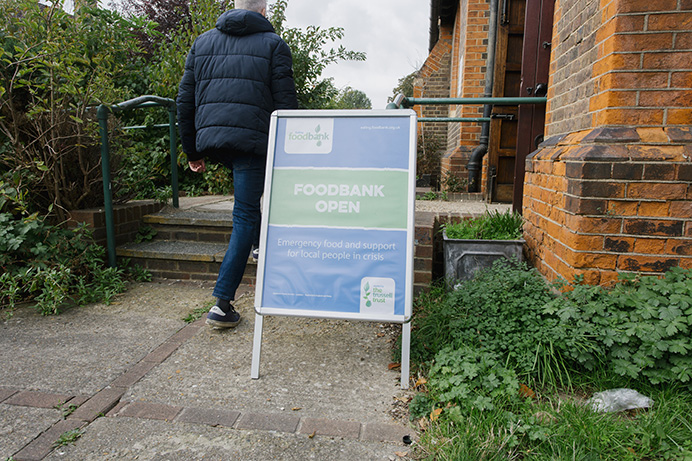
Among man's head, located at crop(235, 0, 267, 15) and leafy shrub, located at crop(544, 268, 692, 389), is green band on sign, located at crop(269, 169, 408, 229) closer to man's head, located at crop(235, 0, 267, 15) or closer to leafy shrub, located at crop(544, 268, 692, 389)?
leafy shrub, located at crop(544, 268, 692, 389)

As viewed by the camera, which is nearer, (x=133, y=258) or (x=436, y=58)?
(x=133, y=258)

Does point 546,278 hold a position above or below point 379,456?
above

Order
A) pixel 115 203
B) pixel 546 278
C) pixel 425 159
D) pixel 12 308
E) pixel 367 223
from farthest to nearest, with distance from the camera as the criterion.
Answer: pixel 425 159, pixel 115 203, pixel 12 308, pixel 546 278, pixel 367 223

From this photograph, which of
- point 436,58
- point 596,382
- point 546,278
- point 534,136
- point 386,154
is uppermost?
point 436,58

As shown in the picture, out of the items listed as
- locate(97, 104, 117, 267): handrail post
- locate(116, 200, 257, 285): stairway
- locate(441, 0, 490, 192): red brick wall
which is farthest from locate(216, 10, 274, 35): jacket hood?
locate(441, 0, 490, 192): red brick wall

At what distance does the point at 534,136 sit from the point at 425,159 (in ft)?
23.0

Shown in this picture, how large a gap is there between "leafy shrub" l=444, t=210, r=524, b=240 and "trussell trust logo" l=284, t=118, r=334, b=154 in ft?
4.02

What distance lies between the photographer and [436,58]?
36.8ft

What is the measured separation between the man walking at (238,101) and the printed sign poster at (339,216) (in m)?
0.27

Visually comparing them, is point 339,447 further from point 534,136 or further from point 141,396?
point 534,136

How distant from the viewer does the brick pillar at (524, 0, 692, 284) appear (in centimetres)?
221

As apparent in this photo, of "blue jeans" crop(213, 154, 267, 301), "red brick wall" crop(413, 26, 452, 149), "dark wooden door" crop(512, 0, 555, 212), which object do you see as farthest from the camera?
"red brick wall" crop(413, 26, 452, 149)

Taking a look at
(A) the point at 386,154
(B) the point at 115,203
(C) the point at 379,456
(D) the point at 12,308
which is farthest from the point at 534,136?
(D) the point at 12,308

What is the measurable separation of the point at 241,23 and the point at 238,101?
44 cm
